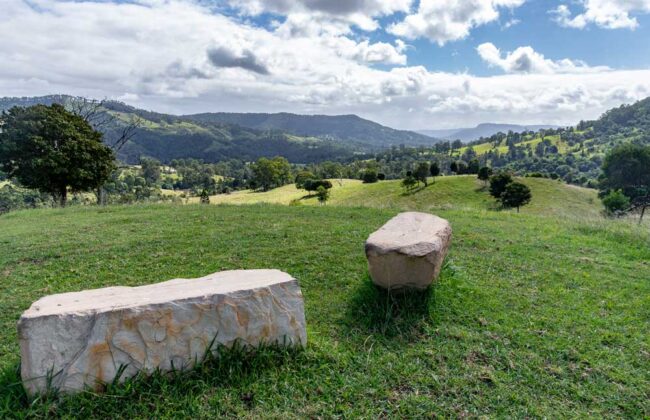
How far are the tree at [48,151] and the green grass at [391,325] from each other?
45.0ft

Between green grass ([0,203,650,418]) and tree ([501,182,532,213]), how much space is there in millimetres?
51130

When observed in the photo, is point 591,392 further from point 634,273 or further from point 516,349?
point 634,273

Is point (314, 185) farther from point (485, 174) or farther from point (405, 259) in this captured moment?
point (405, 259)

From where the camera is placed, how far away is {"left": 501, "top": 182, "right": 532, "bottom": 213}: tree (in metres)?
59.4

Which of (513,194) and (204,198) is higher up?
(204,198)

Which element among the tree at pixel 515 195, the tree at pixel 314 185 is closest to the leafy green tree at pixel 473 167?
the tree at pixel 515 195

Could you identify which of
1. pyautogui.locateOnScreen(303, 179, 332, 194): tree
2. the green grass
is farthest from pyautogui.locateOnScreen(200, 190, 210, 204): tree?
pyautogui.locateOnScreen(303, 179, 332, 194): tree

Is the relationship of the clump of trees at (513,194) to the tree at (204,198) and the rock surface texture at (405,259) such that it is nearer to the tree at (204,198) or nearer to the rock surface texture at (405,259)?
the tree at (204,198)

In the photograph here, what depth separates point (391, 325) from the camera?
611 cm

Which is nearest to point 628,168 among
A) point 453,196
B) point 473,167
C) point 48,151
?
point 473,167

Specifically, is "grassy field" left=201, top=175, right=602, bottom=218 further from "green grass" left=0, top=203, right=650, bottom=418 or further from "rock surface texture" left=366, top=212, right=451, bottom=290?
"rock surface texture" left=366, top=212, right=451, bottom=290

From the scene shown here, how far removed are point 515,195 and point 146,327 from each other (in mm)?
63968

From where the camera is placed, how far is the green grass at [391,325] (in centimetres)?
441

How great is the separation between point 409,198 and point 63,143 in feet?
187
